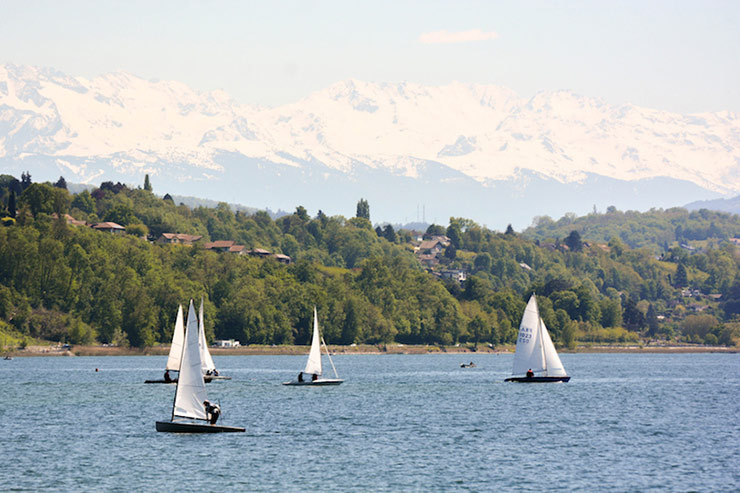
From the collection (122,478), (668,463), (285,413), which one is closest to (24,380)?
(285,413)

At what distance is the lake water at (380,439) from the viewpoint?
5706 centimetres

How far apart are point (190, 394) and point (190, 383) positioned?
803 millimetres

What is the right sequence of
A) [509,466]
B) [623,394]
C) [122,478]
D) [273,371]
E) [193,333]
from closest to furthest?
[122,478] → [509,466] → [193,333] → [623,394] → [273,371]

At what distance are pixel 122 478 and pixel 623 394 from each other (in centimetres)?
6844

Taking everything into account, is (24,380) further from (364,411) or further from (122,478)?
(122,478)

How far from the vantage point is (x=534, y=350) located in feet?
393

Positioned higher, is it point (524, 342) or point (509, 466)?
point (524, 342)

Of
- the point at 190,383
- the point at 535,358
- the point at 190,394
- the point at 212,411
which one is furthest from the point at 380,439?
the point at 535,358

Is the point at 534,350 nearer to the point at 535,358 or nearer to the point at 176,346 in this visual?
the point at 535,358

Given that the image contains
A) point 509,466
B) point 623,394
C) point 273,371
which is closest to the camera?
point 509,466

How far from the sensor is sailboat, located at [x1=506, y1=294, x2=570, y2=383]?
4580 inches

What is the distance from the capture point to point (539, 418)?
86.6m

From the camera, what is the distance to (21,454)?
6494 centimetres

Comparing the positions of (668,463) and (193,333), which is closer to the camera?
(668,463)
